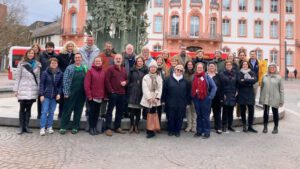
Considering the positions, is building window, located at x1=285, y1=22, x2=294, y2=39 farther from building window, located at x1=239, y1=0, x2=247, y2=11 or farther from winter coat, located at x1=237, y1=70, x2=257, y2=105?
winter coat, located at x1=237, y1=70, x2=257, y2=105

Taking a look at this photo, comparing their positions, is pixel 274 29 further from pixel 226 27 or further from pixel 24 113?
pixel 24 113

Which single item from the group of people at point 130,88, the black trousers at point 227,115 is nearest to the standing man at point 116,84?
the group of people at point 130,88

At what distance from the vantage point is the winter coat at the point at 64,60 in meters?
7.63

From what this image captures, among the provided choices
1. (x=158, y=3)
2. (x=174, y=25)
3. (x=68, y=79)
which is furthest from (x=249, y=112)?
(x=158, y=3)

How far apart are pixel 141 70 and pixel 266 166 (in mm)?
3510

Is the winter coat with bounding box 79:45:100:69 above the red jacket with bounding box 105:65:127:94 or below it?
above

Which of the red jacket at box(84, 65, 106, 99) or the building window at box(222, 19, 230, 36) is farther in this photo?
the building window at box(222, 19, 230, 36)

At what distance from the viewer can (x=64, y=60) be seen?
7.64 m

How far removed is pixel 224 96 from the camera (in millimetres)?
7801

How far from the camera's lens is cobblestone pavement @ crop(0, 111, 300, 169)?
205 inches

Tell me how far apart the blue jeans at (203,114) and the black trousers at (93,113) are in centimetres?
236

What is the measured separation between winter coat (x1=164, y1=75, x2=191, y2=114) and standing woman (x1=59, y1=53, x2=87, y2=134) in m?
2.03

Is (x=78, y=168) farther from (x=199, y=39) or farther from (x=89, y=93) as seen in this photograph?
(x=199, y=39)

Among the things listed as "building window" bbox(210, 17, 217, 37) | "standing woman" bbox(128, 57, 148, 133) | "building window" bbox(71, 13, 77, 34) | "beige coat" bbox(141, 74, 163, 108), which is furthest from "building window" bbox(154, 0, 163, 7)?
"beige coat" bbox(141, 74, 163, 108)
